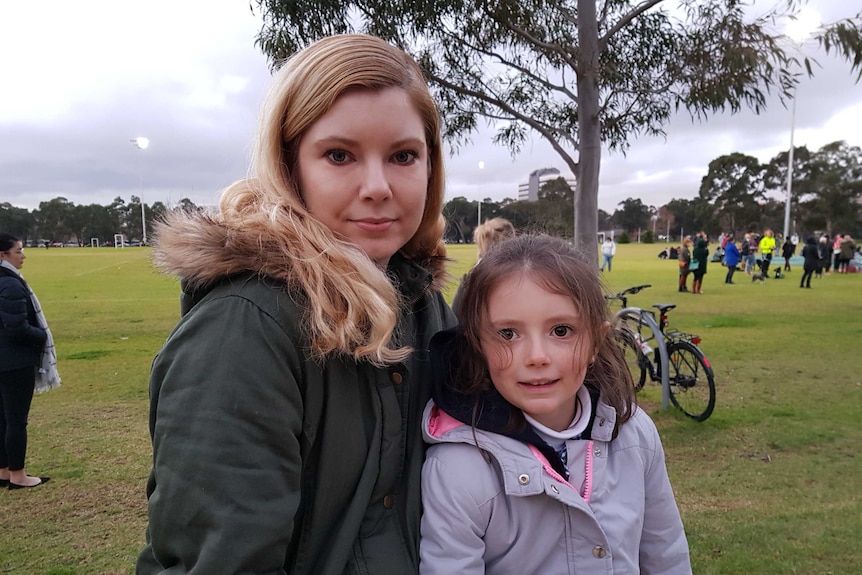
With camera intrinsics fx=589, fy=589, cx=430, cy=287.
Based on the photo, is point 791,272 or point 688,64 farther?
point 791,272

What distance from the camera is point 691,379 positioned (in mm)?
5672

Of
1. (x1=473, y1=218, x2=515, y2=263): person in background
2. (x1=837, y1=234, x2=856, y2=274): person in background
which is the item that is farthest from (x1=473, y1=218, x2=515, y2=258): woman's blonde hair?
(x1=837, y1=234, x2=856, y2=274): person in background

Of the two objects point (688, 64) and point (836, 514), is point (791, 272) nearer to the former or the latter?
point (688, 64)

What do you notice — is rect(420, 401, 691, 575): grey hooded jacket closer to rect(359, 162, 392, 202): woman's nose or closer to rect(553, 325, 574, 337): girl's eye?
rect(553, 325, 574, 337): girl's eye

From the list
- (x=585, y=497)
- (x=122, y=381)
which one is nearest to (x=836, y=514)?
(x=585, y=497)

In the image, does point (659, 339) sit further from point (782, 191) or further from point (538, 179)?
point (782, 191)

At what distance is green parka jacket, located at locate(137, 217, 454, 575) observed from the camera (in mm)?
939

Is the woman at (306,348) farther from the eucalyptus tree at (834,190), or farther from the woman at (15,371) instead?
the eucalyptus tree at (834,190)

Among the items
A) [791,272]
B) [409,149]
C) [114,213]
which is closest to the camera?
[409,149]

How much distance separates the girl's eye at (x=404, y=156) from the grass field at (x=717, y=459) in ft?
2.09

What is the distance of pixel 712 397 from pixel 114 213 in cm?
6011

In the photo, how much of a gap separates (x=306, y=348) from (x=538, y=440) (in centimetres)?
70

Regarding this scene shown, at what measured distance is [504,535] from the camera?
4.62 feet

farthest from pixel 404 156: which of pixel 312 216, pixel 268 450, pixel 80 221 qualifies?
pixel 80 221
